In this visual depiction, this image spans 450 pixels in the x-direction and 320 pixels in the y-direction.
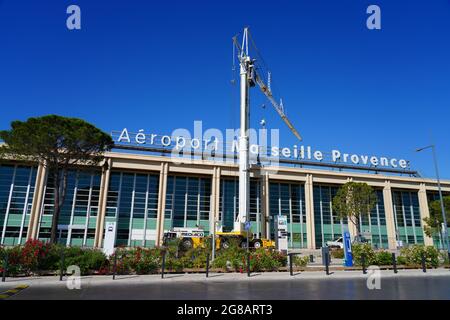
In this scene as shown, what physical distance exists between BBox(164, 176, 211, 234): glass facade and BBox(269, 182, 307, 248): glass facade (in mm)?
9577

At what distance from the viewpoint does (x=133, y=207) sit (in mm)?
40656

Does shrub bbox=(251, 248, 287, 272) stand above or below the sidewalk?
above

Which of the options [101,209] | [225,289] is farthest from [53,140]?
[225,289]

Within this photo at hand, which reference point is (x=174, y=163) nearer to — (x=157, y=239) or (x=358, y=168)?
(x=157, y=239)

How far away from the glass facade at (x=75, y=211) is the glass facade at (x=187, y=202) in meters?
9.13

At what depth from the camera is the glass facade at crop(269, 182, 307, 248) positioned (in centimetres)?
4497

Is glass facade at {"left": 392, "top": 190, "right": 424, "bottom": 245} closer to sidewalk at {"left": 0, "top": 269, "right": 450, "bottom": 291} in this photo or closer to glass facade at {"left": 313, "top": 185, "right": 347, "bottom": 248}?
glass facade at {"left": 313, "top": 185, "right": 347, "bottom": 248}

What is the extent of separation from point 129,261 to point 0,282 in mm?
5148

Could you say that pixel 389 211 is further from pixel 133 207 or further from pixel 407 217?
pixel 133 207

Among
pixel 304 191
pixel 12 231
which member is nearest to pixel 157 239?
pixel 12 231

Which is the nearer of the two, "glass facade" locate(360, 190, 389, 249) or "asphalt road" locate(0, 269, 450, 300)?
"asphalt road" locate(0, 269, 450, 300)

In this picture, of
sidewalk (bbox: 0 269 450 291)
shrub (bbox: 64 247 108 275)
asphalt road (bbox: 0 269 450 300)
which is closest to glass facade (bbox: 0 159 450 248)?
shrub (bbox: 64 247 108 275)

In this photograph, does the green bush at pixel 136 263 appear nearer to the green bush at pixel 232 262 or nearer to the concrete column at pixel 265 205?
the green bush at pixel 232 262
